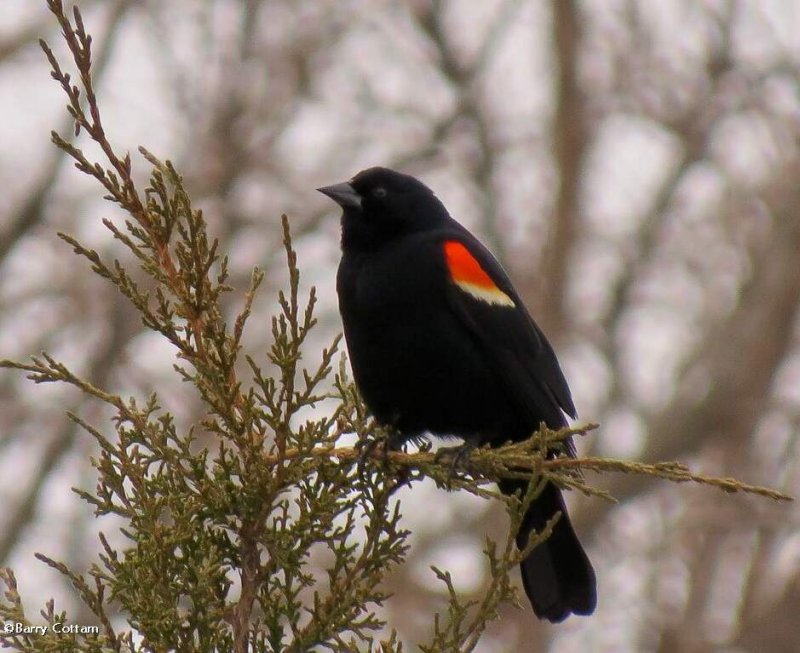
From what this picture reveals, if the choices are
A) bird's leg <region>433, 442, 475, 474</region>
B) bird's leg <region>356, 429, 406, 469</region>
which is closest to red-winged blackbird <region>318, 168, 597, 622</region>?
bird's leg <region>356, 429, 406, 469</region>

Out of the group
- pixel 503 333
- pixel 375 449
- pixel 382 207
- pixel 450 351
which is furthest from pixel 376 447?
pixel 382 207

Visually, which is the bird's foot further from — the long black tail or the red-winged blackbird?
the long black tail

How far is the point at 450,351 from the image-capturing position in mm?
3691

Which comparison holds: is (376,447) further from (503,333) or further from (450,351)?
(503,333)

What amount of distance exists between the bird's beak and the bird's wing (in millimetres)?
343

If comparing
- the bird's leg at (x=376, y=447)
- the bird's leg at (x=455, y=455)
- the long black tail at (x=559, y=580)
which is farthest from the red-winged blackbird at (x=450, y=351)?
the bird's leg at (x=455, y=455)

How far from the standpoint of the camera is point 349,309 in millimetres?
3717

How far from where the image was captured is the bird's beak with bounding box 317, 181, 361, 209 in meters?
4.04

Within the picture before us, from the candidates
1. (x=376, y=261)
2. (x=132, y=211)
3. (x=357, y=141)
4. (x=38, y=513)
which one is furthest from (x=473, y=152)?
(x=132, y=211)

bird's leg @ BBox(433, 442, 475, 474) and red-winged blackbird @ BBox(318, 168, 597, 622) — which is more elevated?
red-winged blackbird @ BBox(318, 168, 597, 622)

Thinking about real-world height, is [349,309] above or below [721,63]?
below

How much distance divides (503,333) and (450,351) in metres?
0.27

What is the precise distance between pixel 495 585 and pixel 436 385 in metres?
1.10

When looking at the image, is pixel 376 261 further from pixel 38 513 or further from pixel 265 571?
pixel 38 513
